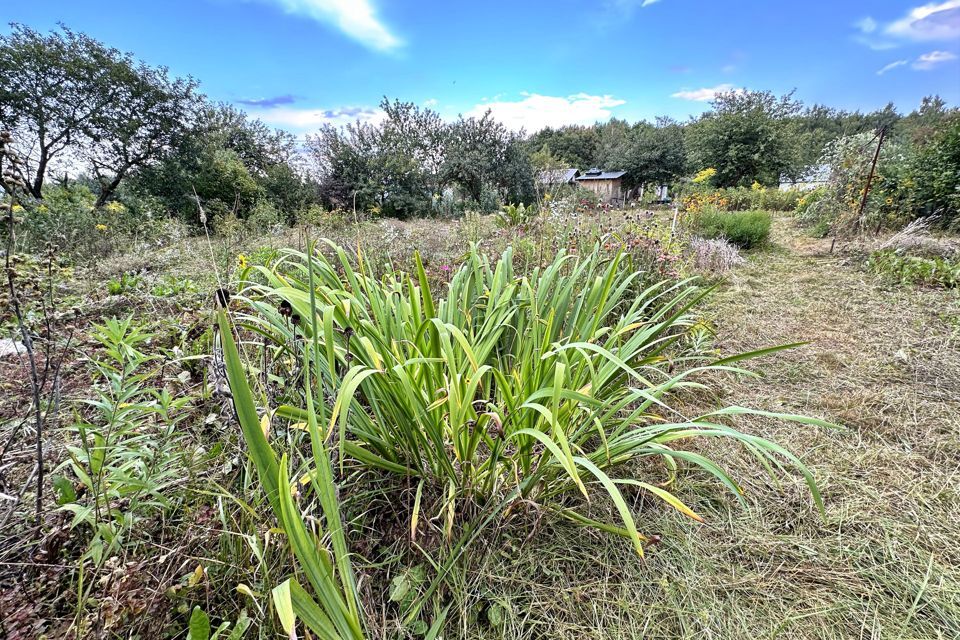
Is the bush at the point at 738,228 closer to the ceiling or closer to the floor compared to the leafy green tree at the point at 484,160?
closer to the floor

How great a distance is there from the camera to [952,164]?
15.5ft

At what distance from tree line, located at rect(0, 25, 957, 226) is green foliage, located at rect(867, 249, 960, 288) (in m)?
2.39

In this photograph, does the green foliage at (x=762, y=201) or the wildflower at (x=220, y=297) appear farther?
the green foliage at (x=762, y=201)

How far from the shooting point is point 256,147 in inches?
546

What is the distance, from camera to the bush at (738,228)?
194 inches

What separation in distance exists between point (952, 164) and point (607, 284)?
6.83 m

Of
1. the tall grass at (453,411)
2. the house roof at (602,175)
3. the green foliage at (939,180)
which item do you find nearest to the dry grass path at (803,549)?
the tall grass at (453,411)

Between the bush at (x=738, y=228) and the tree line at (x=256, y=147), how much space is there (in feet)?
5.32

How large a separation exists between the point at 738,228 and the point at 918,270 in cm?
203

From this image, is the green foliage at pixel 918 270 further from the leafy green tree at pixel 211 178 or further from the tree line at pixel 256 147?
the leafy green tree at pixel 211 178

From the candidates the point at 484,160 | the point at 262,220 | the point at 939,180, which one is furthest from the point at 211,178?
the point at 939,180

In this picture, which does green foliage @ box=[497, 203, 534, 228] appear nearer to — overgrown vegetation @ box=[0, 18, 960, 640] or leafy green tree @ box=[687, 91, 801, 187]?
overgrown vegetation @ box=[0, 18, 960, 640]

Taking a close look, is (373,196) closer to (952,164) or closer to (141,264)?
(141,264)

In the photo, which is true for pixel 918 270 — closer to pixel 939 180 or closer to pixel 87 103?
pixel 939 180
